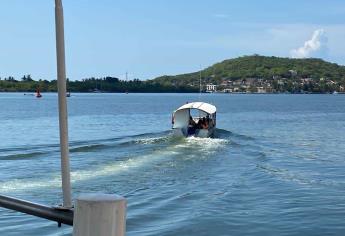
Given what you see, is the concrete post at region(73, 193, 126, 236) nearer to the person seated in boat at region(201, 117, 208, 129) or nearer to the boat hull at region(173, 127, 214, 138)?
the boat hull at region(173, 127, 214, 138)

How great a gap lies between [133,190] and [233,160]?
13.0 meters

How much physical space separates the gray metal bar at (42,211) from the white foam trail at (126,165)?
17976 millimetres

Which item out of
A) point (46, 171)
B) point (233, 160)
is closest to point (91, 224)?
point (46, 171)

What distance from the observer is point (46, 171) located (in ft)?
89.4

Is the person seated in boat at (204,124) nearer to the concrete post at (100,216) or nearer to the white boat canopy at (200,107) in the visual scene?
the white boat canopy at (200,107)

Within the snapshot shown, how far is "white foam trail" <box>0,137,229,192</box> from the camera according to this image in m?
22.6

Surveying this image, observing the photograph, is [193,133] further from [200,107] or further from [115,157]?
[115,157]

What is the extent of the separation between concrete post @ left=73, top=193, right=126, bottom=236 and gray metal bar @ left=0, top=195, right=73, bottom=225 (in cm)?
69

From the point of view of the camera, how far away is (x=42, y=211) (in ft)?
13.1

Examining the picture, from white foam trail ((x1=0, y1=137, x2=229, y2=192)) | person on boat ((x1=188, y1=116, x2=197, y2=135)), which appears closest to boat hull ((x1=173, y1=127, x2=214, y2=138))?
person on boat ((x1=188, y1=116, x2=197, y2=135))

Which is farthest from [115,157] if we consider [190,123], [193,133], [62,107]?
[62,107]

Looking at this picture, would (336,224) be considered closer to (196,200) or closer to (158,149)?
(196,200)

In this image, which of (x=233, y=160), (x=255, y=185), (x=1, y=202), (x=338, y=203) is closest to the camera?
(x=1, y=202)

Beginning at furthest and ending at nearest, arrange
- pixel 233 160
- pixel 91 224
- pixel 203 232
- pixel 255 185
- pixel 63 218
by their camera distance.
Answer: pixel 233 160 → pixel 255 185 → pixel 203 232 → pixel 63 218 → pixel 91 224
